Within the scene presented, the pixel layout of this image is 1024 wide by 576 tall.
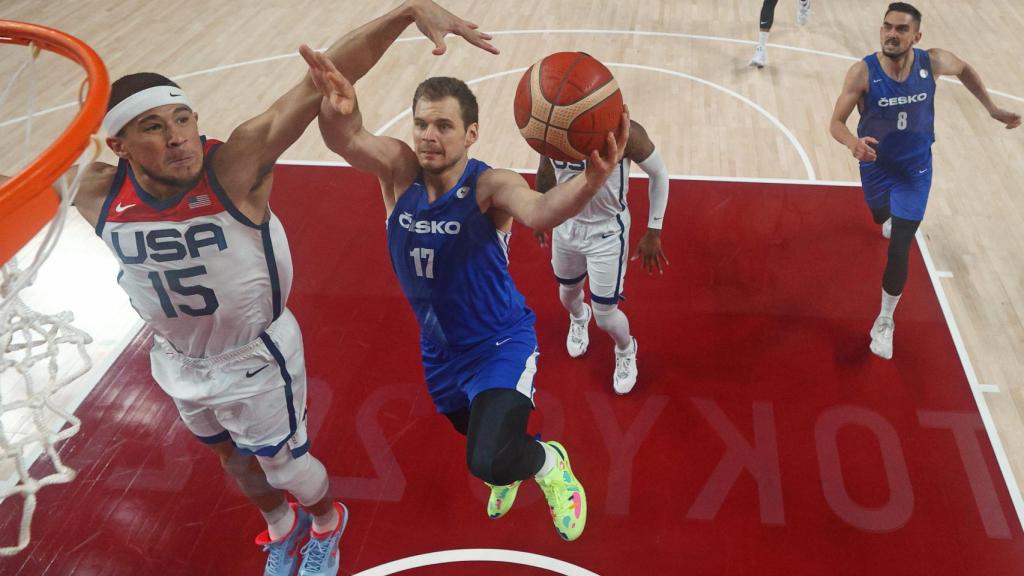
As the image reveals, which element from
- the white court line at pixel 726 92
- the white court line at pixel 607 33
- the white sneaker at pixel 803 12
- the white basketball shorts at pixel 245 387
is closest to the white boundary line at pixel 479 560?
the white basketball shorts at pixel 245 387

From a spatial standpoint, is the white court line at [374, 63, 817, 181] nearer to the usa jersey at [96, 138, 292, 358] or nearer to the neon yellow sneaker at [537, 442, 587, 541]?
the neon yellow sneaker at [537, 442, 587, 541]

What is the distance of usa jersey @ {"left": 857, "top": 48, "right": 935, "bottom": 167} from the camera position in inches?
175

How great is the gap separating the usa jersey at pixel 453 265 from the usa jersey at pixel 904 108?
2.58 metres

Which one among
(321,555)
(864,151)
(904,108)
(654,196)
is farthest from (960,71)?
(321,555)

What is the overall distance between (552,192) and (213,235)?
3.91 feet

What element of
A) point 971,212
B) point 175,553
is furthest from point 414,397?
point 971,212

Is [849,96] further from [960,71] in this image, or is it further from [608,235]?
[608,235]

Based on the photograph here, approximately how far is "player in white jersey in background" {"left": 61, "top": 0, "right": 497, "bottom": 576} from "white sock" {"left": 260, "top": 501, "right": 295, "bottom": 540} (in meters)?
0.45

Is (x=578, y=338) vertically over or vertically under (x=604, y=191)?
under

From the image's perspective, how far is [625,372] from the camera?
174 inches

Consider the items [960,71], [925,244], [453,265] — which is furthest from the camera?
[925,244]

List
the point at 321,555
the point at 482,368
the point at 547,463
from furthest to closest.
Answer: the point at 321,555 → the point at 547,463 → the point at 482,368

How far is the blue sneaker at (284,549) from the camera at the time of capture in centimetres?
356

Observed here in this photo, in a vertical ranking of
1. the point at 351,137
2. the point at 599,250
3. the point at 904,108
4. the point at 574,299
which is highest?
the point at 351,137
